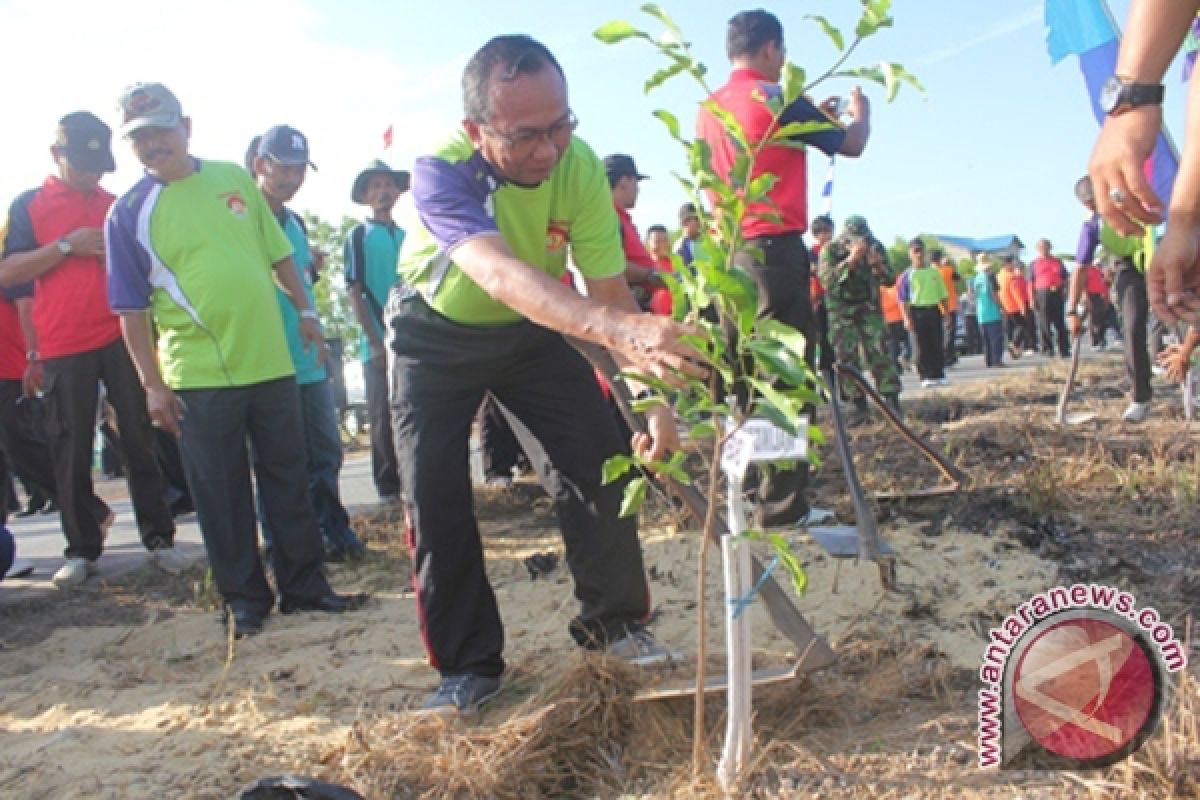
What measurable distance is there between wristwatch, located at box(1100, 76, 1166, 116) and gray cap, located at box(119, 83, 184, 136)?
310cm

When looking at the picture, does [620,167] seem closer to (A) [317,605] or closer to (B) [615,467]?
(A) [317,605]

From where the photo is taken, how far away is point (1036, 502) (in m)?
4.21

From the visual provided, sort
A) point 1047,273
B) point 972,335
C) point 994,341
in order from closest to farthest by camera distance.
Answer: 1. point 1047,273
2. point 994,341
3. point 972,335

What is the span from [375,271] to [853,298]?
4.22 metres

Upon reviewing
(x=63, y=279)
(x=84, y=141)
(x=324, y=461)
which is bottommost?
(x=324, y=461)

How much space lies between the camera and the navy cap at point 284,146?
4.73 m

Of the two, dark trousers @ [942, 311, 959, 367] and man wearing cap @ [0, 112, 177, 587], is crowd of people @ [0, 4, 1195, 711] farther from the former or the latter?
dark trousers @ [942, 311, 959, 367]

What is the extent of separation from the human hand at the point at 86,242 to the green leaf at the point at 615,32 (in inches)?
148

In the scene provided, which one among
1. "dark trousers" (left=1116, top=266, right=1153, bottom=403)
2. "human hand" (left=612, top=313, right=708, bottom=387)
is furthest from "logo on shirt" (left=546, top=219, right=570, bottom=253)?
"dark trousers" (left=1116, top=266, right=1153, bottom=403)

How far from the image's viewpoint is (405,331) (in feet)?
9.11

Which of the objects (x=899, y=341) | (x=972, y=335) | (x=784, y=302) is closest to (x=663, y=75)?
(x=784, y=302)

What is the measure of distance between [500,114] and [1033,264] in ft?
55.4

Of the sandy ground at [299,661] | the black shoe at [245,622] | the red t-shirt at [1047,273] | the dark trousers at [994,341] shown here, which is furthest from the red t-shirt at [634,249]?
the red t-shirt at [1047,273]

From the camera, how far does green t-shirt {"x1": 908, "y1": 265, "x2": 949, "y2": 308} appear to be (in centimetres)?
1169
